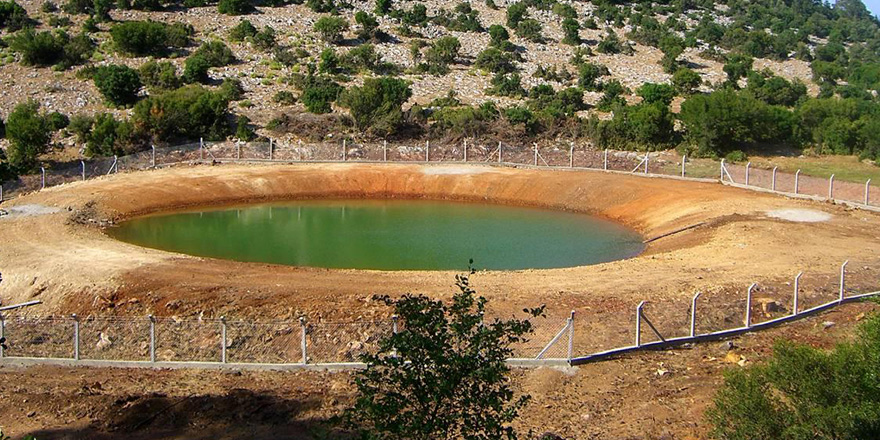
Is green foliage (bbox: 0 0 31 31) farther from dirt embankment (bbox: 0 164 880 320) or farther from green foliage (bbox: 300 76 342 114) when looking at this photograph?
dirt embankment (bbox: 0 164 880 320)

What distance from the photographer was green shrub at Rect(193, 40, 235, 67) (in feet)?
237

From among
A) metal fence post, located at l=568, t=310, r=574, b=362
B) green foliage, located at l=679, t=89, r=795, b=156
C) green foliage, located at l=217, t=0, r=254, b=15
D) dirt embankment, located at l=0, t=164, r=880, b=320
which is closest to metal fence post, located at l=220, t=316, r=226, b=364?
dirt embankment, located at l=0, t=164, r=880, b=320

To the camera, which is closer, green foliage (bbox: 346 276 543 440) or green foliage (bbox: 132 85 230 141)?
green foliage (bbox: 346 276 543 440)

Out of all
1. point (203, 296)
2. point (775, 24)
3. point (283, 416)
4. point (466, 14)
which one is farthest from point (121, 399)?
point (775, 24)

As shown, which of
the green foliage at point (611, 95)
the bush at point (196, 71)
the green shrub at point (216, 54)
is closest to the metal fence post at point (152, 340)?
the bush at point (196, 71)

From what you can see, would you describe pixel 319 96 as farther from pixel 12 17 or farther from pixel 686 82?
pixel 12 17

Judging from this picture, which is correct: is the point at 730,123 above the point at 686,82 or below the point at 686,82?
below

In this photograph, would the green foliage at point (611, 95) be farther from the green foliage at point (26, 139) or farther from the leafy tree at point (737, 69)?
the green foliage at point (26, 139)

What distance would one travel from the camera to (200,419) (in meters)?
17.0

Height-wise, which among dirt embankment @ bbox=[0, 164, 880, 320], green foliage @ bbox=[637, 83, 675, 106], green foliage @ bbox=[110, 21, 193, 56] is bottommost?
dirt embankment @ bbox=[0, 164, 880, 320]

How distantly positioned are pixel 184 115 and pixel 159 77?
12162 millimetres

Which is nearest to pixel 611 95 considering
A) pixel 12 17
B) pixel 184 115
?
pixel 184 115

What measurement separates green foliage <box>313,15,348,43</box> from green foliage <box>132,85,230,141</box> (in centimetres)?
2291

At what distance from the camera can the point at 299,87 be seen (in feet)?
226
